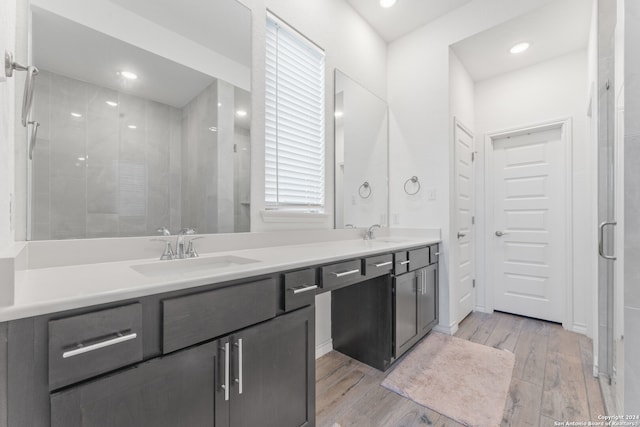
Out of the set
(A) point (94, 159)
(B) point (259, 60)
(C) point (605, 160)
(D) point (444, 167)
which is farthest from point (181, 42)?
(C) point (605, 160)

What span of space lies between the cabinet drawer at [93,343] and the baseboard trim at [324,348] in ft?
5.15

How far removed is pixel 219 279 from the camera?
0.94 metres

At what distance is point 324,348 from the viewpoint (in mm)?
2174

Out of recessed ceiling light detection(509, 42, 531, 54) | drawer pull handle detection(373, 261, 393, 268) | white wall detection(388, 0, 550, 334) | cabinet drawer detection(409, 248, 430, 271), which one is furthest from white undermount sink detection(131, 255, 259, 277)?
recessed ceiling light detection(509, 42, 531, 54)

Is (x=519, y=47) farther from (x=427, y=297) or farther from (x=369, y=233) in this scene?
(x=427, y=297)

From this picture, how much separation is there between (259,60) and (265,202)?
921 mm

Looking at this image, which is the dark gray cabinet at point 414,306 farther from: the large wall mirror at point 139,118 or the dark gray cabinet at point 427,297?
the large wall mirror at point 139,118

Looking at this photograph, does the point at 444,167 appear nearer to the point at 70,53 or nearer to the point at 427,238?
the point at 427,238

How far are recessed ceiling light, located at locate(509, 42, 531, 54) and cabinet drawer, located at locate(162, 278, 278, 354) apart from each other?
311 cm

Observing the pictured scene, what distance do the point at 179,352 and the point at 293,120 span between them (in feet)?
5.39

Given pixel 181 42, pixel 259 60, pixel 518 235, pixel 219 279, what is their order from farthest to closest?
pixel 518 235 < pixel 259 60 < pixel 181 42 < pixel 219 279

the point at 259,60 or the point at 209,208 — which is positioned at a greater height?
the point at 259,60

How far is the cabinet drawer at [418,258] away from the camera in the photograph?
6.89 feet

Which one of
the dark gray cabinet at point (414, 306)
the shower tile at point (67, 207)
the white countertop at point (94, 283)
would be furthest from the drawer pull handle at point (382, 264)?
the shower tile at point (67, 207)
